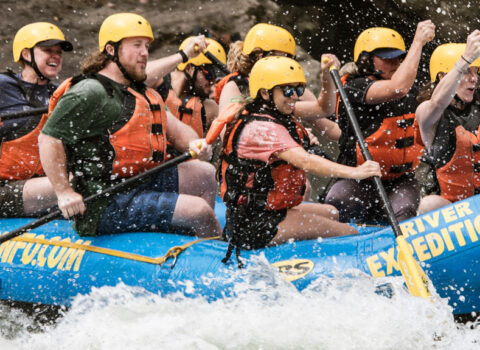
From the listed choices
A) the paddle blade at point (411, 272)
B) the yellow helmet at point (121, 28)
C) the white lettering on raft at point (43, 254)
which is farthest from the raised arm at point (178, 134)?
the paddle blade at point (411, 272)

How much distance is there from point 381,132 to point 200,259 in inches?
59.8

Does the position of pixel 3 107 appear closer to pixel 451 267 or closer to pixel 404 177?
pixel 404 177

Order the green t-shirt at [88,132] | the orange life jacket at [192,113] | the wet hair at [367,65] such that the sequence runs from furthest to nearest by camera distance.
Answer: the orange life jacket at [192,113]
the wet hair at [367,65]
the green t-shirt at [88,132]

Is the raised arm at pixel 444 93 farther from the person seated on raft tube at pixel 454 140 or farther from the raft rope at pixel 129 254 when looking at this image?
the raft rope at pixel 129 254

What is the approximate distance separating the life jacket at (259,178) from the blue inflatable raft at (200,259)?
26 cm

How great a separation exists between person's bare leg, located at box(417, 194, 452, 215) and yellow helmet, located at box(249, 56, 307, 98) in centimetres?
108

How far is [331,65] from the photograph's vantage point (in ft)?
12.7

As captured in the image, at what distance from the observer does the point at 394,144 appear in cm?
411

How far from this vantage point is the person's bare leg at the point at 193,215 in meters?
3.76

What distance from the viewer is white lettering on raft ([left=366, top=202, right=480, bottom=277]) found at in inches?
114

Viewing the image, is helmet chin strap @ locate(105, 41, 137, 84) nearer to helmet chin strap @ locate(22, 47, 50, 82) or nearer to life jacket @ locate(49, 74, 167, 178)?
life jacket @ locate(49, 74, 167, 178)

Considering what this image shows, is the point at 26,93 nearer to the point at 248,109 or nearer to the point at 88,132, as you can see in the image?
the point at 88,132

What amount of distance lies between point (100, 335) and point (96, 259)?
480 millimetres

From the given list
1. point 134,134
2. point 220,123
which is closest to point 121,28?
point 134,134
